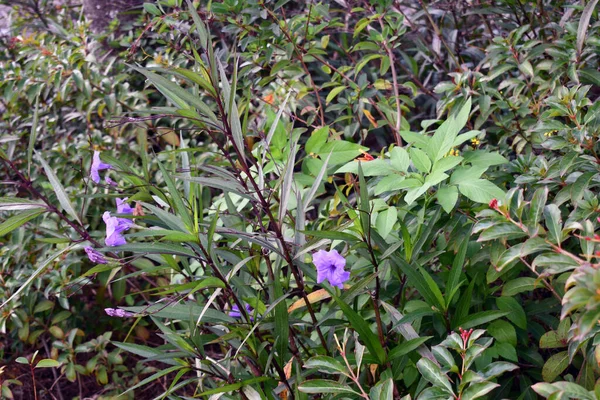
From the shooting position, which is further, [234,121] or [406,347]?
[406,347]

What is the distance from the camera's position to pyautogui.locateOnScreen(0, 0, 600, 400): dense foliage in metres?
1.25

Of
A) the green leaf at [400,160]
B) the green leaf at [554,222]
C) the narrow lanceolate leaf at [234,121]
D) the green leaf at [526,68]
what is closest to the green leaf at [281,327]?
the narrow lanceolate leaf at [234,121]

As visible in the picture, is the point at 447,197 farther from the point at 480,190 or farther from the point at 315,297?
the point at 315,297

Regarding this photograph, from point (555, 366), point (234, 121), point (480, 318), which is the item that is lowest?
point (555, 366)

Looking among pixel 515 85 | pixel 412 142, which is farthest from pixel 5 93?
pixel 515 85

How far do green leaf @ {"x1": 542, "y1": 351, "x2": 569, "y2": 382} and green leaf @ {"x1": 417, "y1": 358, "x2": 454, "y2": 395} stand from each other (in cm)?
40

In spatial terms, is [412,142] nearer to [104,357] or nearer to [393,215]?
[393,215]

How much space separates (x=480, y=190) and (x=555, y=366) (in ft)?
1.45

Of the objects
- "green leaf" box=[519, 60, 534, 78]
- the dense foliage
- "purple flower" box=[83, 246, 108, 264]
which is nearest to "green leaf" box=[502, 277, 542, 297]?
the dense foliage

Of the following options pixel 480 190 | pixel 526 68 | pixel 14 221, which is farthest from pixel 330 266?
pixel 526 68

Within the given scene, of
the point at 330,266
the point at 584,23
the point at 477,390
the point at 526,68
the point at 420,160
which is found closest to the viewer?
the point at 477,390

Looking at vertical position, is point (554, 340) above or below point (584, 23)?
below

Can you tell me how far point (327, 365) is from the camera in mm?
1259

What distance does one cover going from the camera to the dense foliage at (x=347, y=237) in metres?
1.25
